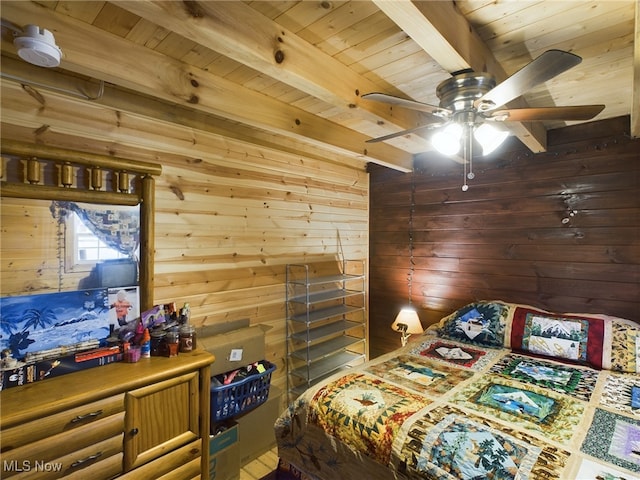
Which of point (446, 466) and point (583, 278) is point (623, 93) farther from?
point (446, 466)

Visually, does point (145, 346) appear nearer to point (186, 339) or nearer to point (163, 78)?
point (186, 339)

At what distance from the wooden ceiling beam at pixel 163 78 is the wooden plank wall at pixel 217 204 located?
34 cm

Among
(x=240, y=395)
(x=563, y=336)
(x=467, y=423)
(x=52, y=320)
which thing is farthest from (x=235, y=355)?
(x=563, y=336)

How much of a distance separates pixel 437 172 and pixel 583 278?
148cm

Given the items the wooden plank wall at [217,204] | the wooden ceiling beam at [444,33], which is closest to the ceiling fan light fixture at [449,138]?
the wooden ceiling beam at [444,33]

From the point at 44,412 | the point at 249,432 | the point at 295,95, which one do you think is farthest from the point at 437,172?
the point at 44,412

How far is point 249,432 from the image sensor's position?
232 cm

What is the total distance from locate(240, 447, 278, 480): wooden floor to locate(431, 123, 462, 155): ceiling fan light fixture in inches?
90.8

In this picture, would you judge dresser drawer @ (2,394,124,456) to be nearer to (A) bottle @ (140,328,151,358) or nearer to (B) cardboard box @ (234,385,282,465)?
(A) bottle @ (140,328,151,358)

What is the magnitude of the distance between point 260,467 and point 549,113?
2672 mm

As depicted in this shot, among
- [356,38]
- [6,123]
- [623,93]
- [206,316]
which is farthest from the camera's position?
[206,316]

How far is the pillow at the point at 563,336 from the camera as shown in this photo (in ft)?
7.16

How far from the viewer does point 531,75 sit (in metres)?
1.15

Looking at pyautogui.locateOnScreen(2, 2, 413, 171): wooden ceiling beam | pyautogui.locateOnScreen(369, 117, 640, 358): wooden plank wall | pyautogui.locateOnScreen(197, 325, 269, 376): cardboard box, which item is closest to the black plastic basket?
pyautogui.locateOnScreen(197, 325, 269, 376): cardboard box
